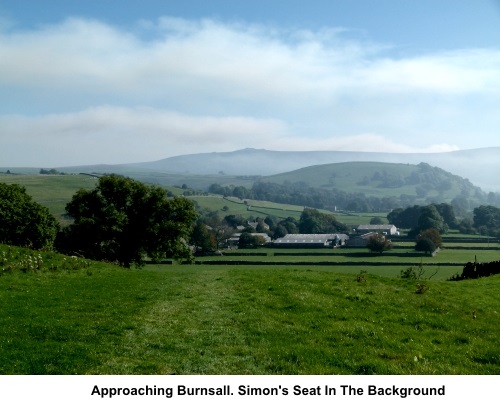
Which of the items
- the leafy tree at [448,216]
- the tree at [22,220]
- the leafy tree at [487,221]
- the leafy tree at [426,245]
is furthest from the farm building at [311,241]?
the tree at [22,220]

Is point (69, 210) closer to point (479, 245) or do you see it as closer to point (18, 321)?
point (18, 321)

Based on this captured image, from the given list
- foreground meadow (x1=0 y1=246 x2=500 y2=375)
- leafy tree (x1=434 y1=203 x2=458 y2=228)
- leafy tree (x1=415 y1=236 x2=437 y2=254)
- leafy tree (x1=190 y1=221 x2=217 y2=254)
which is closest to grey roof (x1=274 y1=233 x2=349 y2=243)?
leafy tree (x1=415 y1=236 x2=437 y2=254)

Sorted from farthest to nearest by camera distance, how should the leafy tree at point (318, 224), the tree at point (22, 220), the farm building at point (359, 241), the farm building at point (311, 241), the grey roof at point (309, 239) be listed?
the leafy tree at point (318, 224) < the grey roof at point (309, 239) < the farm building at point (311, 241) < the farm building at point (359, 241) < the tree at point (22, 220)

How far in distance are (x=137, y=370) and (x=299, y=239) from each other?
116917 mm

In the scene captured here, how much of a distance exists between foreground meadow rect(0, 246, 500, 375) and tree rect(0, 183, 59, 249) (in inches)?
1128

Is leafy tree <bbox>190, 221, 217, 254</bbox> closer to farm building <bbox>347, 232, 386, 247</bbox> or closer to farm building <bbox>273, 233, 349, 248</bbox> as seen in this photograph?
farm building <bbox>273, 233, 349, 248</bbox>

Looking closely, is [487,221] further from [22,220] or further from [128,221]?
[22,220]

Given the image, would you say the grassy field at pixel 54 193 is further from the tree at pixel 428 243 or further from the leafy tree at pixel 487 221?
the leafy tree at pixel 487 221

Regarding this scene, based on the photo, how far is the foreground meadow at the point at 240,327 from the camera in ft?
40.9

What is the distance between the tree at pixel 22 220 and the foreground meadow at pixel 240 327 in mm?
28640

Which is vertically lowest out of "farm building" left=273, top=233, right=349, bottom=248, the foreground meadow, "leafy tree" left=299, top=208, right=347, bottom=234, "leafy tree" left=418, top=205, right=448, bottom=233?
"farm building" left=273, top=233, right=349, bottom=248

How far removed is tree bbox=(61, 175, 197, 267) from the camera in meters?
51.8

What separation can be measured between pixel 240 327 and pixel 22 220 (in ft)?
154

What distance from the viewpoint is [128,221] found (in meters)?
53.4
